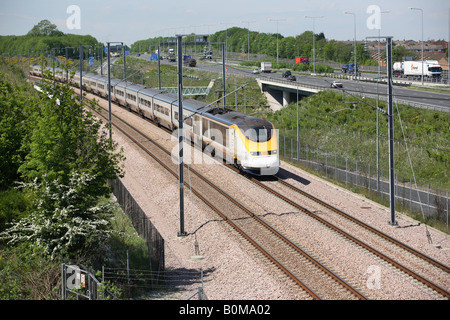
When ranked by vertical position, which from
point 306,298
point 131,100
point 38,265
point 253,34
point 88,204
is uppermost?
point 253,34

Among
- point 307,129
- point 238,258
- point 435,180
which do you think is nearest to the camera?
point 238,258

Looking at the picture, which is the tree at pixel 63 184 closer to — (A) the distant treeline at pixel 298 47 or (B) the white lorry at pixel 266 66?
(A) the distant treeline at pixel 298 47

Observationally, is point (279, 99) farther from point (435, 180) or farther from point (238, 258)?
point (238, 258)

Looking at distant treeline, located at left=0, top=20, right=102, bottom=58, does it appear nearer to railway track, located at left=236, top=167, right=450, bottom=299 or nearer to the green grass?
the green grass

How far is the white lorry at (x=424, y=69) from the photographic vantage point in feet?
243

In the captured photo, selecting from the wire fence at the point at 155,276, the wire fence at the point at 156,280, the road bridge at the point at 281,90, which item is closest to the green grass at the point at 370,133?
the road bridge at the point at 281,90

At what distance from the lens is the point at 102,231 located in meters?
16.7

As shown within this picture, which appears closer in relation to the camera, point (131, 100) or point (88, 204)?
point (88, 204)

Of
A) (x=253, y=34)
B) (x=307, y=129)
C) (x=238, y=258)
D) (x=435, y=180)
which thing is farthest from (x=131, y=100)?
(x=253, y=34)

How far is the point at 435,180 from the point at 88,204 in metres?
26.5

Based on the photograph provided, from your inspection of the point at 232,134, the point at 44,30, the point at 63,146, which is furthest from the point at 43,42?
the point at 63,146

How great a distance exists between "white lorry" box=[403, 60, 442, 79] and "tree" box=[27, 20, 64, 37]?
4975 inches

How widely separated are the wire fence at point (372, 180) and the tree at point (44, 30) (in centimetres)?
→ 14834
